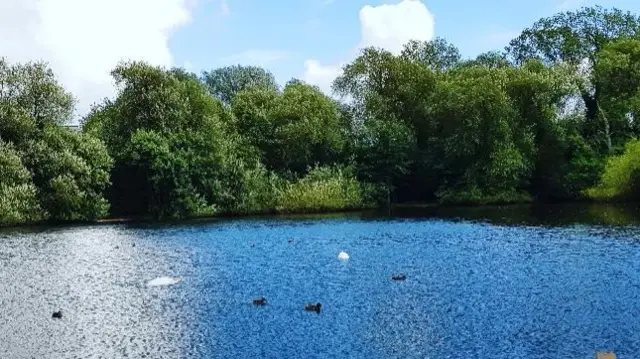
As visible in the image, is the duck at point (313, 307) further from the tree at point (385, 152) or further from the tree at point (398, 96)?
the tree at point (398, 96)

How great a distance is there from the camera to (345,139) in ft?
250

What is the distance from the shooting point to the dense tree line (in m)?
61.4

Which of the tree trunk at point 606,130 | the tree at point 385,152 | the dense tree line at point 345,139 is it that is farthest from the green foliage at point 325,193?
the tree trunk at point 606,130

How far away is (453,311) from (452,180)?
52710 mm

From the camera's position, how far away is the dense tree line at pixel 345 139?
6138cm

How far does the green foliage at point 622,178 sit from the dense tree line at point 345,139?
130 mm

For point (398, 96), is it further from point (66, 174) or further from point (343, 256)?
point (343, 256)

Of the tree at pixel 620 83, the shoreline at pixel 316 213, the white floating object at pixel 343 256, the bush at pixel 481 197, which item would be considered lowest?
the white floating object at pixel 343 256

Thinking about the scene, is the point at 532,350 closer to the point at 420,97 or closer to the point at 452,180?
the point at 452,180

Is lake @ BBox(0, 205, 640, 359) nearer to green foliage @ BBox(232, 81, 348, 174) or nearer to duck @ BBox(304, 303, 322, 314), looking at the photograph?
duck @ BBox(304, 303, 322, 314)

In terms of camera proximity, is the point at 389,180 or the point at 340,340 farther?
the point at 389,180

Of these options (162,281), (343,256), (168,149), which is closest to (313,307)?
(162,281)

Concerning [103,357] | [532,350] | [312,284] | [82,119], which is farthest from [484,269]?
[82,119]

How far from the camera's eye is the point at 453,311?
22.7 meters
